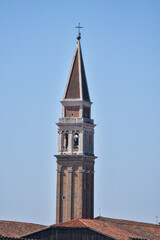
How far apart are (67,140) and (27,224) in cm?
1021

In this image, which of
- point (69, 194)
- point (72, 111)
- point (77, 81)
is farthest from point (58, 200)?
point (77, 81)

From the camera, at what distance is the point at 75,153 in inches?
3322

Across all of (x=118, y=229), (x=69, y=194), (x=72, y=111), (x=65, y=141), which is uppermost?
(x=72, y=111)

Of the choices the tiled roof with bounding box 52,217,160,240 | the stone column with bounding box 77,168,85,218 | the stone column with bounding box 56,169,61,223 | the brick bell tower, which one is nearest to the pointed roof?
the brick bell tower

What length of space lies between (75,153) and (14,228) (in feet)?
38.4

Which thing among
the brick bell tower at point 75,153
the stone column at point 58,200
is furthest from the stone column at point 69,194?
the stone column at point 58,200

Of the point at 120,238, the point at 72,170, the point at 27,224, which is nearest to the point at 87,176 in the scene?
the point at 72,170

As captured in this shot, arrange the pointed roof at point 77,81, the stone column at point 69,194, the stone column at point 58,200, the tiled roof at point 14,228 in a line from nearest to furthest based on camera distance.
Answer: the tiled roof at point 14,228 → the stone column at point 69,194 → the stone column at point 58,200 → the pointed roof at point 77,81

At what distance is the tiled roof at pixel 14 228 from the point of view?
73.7m

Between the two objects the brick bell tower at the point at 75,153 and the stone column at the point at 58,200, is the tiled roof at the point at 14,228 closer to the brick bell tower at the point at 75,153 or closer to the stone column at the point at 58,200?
the stone column at the point at 58,200

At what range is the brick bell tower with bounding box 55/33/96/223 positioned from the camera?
83.8m

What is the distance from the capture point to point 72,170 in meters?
84.4

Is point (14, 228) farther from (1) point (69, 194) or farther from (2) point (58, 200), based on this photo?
(1) point (69, 194)

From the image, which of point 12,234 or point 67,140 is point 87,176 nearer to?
point 67,140
